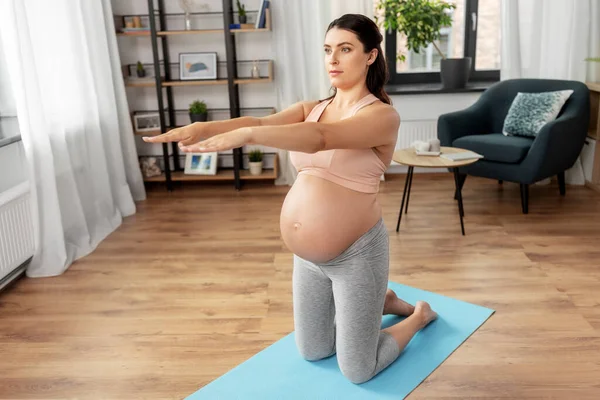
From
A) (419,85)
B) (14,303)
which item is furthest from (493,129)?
(14,303)

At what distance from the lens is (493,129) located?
430 centimetres

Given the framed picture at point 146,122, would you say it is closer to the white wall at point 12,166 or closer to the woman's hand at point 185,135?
the white wall at point 12,166

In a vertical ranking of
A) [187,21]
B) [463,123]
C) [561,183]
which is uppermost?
[187,21]

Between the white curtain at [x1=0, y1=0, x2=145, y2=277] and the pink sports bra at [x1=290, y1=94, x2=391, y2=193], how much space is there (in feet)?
5.83

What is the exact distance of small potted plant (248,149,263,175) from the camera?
4.68 metres

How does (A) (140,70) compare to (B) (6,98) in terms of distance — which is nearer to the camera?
(B) (6,98)

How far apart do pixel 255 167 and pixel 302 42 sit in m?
1.04

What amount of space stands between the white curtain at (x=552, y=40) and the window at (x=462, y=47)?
430 millimetres

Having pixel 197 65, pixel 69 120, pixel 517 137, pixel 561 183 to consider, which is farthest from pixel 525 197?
pixel 69 120

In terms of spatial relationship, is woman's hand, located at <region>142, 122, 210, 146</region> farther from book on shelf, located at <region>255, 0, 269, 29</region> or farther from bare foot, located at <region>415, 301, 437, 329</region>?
book on shelf, located at <region>255, 0, 269, 29</region>

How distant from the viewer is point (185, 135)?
5.09 ft

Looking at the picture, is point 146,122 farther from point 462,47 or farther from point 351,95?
point 351,95

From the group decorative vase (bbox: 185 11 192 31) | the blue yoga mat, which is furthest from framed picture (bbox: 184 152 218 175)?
the blue yoga mat

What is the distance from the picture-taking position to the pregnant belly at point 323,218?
1.77m
